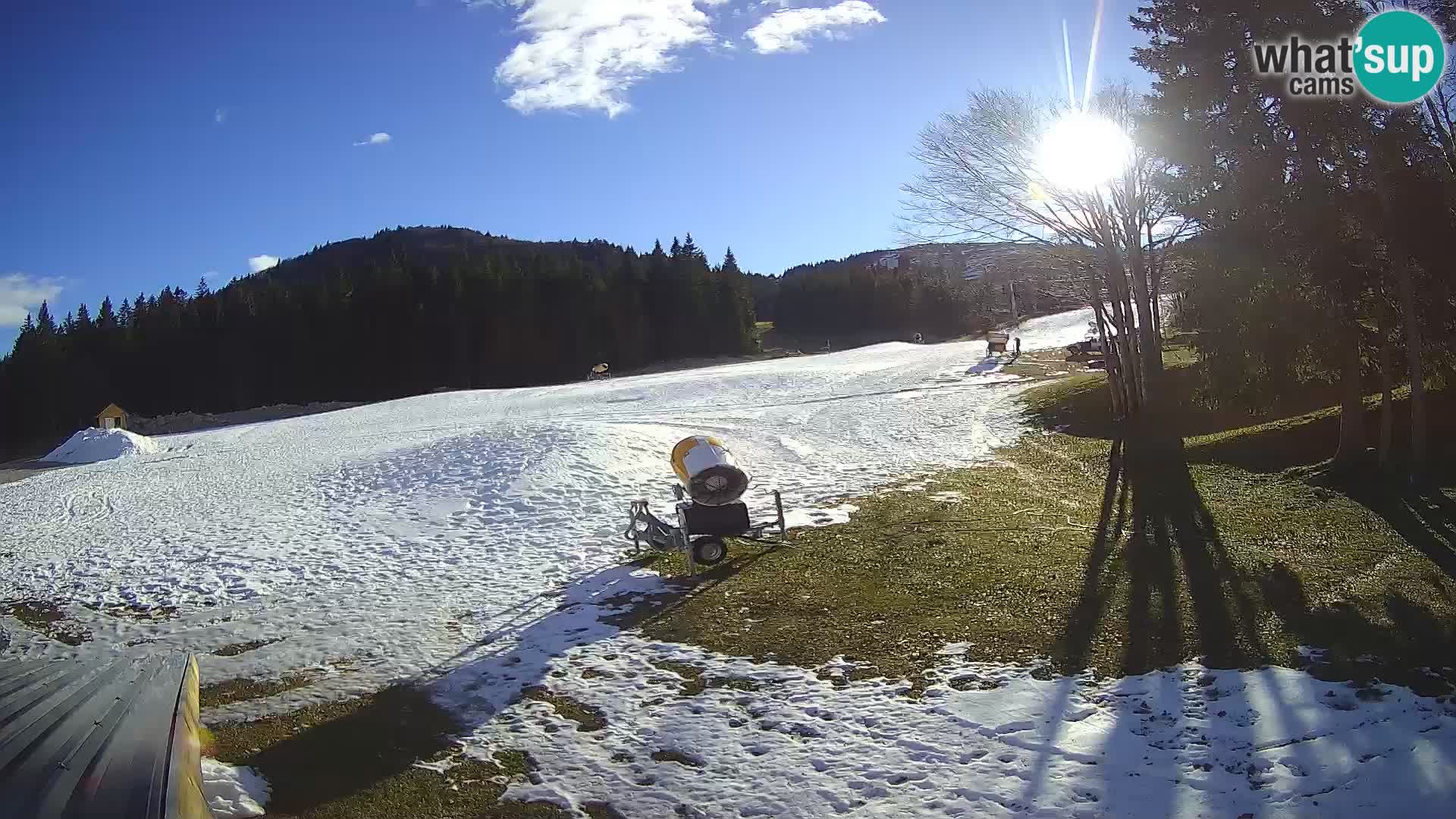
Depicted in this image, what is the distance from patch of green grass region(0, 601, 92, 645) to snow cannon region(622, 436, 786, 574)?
790 centimetres

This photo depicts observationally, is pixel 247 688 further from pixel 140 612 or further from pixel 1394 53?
pixel 1394 53

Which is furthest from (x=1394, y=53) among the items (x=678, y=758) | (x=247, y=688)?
(x=247, y=688)

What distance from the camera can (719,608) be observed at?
10.8m

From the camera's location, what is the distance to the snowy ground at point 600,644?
6066mm

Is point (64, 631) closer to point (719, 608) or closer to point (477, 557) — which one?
point (477, 557)

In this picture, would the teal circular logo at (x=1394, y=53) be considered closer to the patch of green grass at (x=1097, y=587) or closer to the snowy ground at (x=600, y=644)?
the patch of green grass at (x=1097, y=587)

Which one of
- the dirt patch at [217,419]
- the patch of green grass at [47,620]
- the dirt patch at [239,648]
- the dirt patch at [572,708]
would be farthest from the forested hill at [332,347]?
the dirt patch at [572,708]

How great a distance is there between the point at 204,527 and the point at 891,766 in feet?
53.6

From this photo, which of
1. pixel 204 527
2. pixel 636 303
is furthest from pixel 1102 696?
pixel 636 303

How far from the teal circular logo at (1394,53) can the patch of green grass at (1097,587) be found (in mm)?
6330
